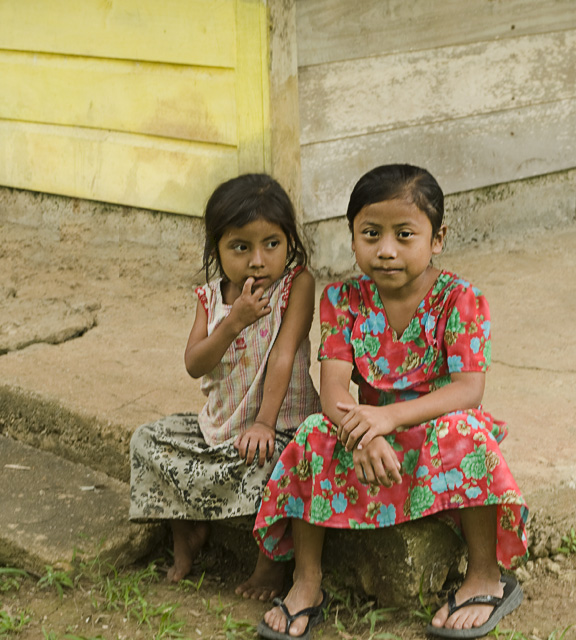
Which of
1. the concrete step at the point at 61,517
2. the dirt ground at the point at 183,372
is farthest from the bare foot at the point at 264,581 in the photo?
the concrete step at the point at 61,517

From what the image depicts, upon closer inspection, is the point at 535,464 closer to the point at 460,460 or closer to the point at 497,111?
the point at 460,460

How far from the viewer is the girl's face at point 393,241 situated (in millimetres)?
2434

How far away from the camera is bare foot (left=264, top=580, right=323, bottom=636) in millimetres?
2420

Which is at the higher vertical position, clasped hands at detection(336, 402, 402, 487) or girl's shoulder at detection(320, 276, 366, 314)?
girl's shoulder at detection(320, 276, 366, 314)

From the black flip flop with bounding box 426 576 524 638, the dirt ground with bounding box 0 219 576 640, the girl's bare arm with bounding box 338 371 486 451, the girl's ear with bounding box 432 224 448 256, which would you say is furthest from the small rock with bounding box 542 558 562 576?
the girl's ear with bounding box 432 224 448 256

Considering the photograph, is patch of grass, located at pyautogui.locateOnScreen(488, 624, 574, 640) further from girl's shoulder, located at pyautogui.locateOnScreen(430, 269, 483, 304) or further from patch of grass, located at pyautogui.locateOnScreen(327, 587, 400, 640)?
girl's shoulder, located at pyautogui.locateOnScreen(430, 269, 483, 304)

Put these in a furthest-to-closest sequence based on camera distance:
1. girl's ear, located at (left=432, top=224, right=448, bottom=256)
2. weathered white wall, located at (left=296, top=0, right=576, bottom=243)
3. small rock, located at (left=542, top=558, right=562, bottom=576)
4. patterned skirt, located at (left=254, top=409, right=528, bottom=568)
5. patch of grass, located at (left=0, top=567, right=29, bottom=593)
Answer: weathered white wall, located at (left=296, top=0, right=576, bottom=243) < patch of grass, located at (left=0, top=567, right=29, bottom=593) < small rock, located at (left=542, top=558, right=562, bottom=576) < girl's ear, located at (left=432, top=224, right=448, bottom=256) < patterned skirt, located at (left=254, top=409, right=528, bottom=568)

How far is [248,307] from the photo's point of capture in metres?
2.58

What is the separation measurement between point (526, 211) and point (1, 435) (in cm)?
308

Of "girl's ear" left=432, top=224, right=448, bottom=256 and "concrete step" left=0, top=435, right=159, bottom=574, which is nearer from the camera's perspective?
"girl's ear" left=432, top=224, right=448, bottom=256

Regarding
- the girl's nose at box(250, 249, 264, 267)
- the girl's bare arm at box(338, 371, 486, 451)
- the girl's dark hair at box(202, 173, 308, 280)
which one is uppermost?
the girl's dark hair at box(202, 173, 308, 280)

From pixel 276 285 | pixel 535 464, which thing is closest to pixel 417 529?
pixel 535 464

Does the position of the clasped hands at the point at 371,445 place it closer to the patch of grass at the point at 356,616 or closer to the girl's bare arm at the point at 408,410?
the girl's bare arm at the point at 408,410

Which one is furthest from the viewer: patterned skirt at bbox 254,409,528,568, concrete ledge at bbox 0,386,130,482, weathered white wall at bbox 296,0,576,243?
weathered white wall at bbox 296,0,576,243
